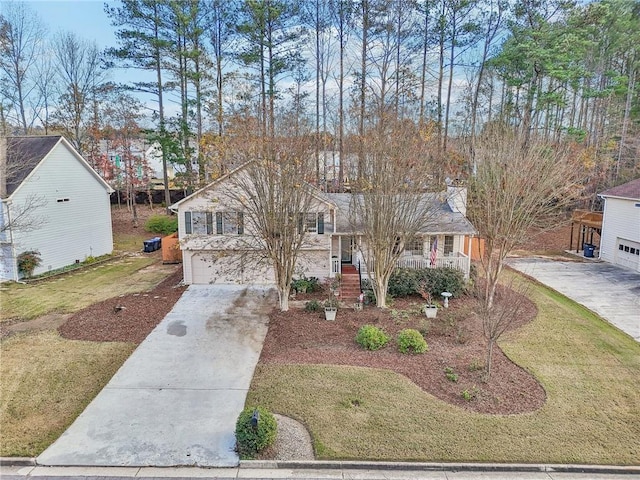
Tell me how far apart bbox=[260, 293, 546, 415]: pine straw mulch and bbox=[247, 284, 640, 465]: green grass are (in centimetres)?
37

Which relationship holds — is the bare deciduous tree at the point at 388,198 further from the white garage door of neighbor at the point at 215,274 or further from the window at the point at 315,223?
the white garage door of neighbor at the point at 215,274

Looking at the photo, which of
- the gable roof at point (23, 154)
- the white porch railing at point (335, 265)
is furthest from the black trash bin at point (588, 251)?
the gable roof at point (23, 154)

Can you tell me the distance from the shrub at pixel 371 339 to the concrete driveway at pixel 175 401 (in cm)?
297

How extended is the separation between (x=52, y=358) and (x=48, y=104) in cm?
2724

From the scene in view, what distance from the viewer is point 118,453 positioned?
7738 millimetres

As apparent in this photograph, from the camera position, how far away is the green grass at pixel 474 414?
303 inches

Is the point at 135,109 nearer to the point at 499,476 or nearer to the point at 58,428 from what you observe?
the point at 58,428

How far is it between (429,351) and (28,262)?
18264 mm

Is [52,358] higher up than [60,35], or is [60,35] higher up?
[60,35]

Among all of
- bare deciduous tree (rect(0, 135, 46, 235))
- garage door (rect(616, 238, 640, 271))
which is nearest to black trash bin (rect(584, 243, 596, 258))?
garage door (rect(616, 238, 640, 271))

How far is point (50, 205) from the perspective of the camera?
21.3 metres

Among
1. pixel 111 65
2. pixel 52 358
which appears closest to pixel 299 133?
pixel 52 358

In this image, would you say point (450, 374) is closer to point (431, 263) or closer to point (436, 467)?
point (436, 467)

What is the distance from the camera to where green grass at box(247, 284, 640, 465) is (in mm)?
7699
